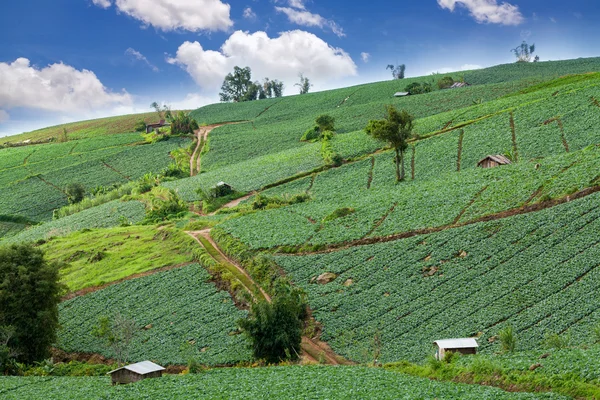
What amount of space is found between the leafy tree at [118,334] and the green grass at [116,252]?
1166cm

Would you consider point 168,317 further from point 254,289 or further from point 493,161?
point 493,161

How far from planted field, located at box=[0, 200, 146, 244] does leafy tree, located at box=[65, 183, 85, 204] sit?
1338cm

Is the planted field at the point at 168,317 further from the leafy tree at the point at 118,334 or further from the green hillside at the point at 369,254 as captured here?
the leafy tree at the point at 118,334

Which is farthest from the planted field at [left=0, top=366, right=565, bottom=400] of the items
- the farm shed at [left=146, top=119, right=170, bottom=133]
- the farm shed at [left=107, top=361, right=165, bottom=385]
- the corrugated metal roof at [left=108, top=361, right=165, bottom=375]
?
the farm shed at [left=146, top=119, right=170, bottom=133]

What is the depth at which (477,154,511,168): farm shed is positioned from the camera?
7000 cm

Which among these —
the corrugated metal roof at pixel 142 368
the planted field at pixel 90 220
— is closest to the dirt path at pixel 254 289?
the corrugated metal roof at pixel 142 368

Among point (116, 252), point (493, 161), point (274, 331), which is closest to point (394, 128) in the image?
point (493, 161)

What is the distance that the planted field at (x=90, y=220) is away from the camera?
8631 cm

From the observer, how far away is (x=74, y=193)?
367 feet

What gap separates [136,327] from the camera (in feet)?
168

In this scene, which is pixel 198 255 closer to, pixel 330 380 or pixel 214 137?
pixel 330 380

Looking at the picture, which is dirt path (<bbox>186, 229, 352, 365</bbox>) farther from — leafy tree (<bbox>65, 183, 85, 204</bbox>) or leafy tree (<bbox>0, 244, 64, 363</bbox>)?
leafy tree (<bbox>65, 183, 85, 204</bbox>)

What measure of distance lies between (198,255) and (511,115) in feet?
173

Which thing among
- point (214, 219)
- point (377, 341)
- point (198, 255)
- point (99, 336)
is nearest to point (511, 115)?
point (214, 219)
